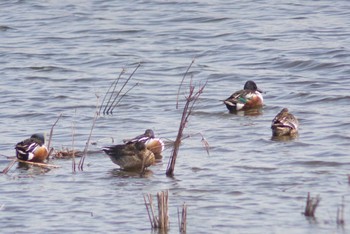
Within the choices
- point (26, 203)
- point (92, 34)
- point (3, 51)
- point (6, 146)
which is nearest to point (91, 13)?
point (92, 34)

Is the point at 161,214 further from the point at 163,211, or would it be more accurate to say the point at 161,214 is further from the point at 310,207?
the point at 310,207

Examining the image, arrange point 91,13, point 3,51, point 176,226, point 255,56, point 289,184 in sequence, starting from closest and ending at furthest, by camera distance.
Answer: point 176,226, point 289,184, point 255,56, point 3,51, point 91,13

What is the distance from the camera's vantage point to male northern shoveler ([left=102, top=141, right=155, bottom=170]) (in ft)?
36.3

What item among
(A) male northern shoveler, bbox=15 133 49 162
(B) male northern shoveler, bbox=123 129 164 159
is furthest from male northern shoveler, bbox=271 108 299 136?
(A) male northern shoveler, bbox=15 133 49 162

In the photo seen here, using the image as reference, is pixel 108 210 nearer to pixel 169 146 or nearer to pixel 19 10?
pixel 169 146

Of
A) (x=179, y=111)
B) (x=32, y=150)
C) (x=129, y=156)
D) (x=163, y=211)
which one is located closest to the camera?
(x=163, y=211)

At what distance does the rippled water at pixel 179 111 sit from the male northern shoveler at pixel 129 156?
0.15 metres

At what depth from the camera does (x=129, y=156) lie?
438 inches

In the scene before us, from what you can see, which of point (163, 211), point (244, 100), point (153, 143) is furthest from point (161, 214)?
point (244, 100)

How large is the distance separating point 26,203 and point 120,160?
176cm

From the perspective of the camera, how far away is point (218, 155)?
1152cm

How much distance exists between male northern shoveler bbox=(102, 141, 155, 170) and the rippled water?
147mm

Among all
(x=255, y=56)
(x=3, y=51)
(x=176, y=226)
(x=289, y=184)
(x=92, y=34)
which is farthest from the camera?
(x=92, y=34)

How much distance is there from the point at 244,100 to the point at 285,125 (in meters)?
2.39
